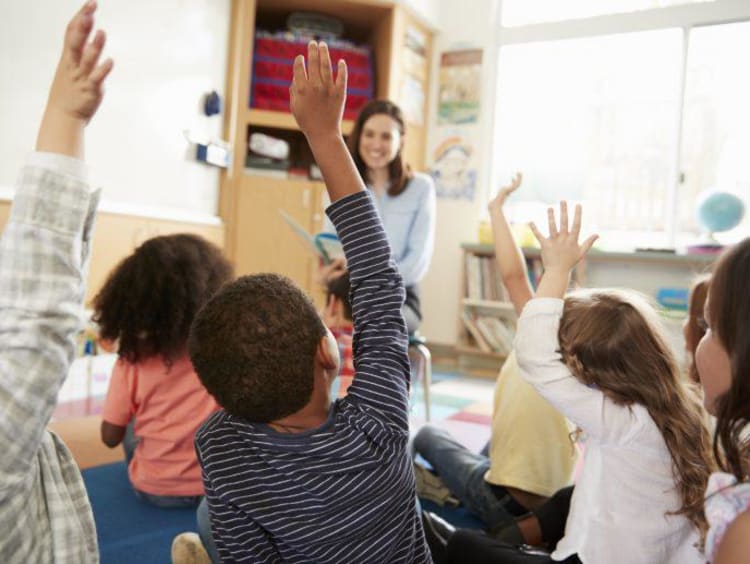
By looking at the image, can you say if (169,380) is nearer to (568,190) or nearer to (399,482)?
(399,482)

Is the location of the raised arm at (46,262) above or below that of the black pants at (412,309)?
above

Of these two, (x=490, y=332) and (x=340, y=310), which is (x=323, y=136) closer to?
(x=340, y=310)

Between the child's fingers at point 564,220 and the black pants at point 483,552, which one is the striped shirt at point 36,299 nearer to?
the child's fingers at point 564,220

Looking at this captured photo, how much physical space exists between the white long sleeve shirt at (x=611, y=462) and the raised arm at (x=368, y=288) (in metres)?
0.25

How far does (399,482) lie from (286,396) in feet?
0.59

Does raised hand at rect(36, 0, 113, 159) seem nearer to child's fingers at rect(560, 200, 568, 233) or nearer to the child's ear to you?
the child's ear

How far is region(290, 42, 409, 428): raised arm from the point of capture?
2.46ft

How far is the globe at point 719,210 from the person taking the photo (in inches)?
130

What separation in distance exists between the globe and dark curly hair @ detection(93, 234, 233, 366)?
113 inches

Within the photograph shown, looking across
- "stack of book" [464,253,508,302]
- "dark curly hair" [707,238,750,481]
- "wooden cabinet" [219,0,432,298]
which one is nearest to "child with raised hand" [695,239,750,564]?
"dark curly hair" [707,238,750,481]

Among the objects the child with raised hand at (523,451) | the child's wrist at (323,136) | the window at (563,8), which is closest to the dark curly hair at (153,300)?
the child with raised hand at (523,451)

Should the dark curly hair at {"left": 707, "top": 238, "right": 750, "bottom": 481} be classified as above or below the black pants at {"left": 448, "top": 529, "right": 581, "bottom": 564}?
above

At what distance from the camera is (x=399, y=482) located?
77 cm

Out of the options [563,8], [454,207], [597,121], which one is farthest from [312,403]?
[563,8]
